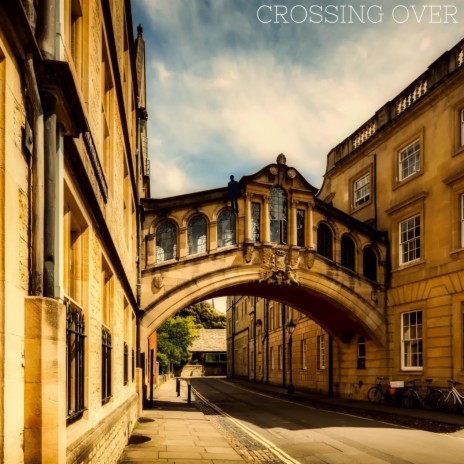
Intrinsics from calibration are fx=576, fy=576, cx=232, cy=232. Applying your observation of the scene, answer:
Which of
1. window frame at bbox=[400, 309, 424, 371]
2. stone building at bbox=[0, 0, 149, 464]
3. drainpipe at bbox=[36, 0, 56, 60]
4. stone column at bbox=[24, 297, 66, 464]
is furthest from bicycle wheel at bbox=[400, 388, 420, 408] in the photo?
drainpipe at bbox=[36, 0, 56, 60]

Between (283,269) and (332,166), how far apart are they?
901 centimetres

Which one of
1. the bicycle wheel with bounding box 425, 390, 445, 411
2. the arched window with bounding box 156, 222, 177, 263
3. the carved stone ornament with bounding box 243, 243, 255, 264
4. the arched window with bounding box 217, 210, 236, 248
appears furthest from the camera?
the arched window with bounding box 217, 210, 236, 248

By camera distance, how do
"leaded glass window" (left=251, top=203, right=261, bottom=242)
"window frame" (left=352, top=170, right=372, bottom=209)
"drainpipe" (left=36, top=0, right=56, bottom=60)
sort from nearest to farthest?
"drainpipe" (left=36, top=0, right=56, bottom=60)
"leaded glass window" (left=251, top=203, right=261, bottom=242)
"window frame" (left=352, top=170, right=372, bottom=209)

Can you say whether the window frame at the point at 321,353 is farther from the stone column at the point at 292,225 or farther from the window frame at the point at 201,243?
the window frame at the point at 201,243

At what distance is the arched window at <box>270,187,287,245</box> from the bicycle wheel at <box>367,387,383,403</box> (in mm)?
7130

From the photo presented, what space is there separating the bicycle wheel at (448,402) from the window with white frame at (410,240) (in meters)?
5.65

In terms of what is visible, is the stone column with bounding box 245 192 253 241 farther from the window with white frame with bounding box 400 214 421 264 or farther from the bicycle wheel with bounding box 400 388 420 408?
the bicycle wheel with bounding box 400 388 420 408

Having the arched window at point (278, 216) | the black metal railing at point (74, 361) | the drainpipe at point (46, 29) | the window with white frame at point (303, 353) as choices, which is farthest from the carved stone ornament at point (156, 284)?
the drainpipe at point (46, 29)

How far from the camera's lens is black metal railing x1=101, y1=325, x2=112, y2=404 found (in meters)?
8.45

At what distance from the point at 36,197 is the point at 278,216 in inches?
766

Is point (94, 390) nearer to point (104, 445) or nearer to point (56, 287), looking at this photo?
point (104, 445)

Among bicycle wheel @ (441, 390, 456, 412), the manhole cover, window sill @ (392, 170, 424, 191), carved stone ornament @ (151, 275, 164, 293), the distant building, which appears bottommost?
the distant building

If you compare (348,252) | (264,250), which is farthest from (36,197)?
(348,252)

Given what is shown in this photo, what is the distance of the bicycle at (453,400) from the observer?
58.8 ft
